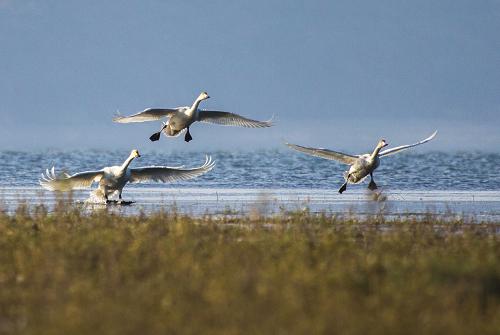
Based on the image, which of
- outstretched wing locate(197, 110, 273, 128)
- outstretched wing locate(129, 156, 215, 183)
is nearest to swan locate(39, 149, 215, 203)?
outstretched wing locate(129, 156, 215, 183)

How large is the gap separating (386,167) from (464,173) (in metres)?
7.48

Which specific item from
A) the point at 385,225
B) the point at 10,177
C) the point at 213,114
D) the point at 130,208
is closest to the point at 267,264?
the point at 385,225

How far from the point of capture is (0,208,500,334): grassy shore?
843 centimetres

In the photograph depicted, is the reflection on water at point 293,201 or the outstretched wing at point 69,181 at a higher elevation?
the outstretched wing at point 69,181

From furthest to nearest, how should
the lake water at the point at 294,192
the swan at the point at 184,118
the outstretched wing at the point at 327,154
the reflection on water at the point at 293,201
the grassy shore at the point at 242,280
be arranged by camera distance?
the swan at the point at 184,118
the outstretched wing at the point at 327,154
the lake water at the point at 294,192
the reflection on water at the point at 293,201
the grassy shore at the point at 242,280

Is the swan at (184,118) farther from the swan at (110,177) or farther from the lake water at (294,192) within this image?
the lake water at (294,192)

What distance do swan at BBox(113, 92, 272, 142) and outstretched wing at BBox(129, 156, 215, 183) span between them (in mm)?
739

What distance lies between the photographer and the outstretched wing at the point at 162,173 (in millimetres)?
24266

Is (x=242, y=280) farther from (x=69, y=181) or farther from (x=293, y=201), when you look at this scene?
(x=293, y=201)

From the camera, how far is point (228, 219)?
17.8m

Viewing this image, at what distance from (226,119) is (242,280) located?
16753 mm

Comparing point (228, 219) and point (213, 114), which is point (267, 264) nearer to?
point (228, 219)

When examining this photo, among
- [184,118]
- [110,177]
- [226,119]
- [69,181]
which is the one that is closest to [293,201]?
[226,119]

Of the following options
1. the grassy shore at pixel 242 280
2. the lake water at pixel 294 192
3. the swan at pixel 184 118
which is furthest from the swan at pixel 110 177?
the grassy shore at pixel 242 280
